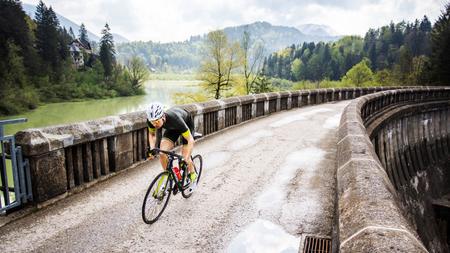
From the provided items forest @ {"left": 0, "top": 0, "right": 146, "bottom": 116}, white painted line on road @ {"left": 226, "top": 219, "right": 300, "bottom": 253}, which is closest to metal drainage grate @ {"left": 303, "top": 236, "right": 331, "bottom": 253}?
white painted line on road @ {"left": 226, "top": 219, "right": 300, "bottom": 253}

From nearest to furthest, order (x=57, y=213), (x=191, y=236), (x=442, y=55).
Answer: (x=191, y=236), (x=57, y=213), (x=442, y=55)

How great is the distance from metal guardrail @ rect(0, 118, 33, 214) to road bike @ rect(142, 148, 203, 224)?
5.24 feet

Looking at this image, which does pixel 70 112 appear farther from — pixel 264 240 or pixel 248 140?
pixel 264 240

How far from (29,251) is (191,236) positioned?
1.71 metres

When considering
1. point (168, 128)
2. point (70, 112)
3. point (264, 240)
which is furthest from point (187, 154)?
point (70, 112)

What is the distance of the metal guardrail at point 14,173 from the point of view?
4.01 m

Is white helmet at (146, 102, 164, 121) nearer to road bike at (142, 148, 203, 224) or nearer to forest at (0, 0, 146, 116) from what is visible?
road bike at (142, 148, 203, 224)

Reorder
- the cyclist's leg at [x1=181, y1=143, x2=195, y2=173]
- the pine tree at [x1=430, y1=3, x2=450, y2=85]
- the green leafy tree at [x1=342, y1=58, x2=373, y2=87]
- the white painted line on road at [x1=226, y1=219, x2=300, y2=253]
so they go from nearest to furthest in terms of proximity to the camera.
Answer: the white painted line on road at [x1=226, y1=219, x2=300, y2=253], the cyclist's leg at [x1=181, y1=143, x2=195, y2=173], the pine tree at [x1=430, y1=3, x2=450, y2=85], the green leafy tree at [x1=342, y1=58, x2=373, y2=87]

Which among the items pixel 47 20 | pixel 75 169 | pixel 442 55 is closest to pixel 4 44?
pixel 47 20

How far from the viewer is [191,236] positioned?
3809 mm

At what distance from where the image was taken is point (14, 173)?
404cm

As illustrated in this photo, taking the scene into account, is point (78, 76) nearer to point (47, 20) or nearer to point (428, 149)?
point (47, 20)

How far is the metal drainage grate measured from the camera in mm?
3428

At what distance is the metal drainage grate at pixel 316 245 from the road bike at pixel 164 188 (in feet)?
6.22
